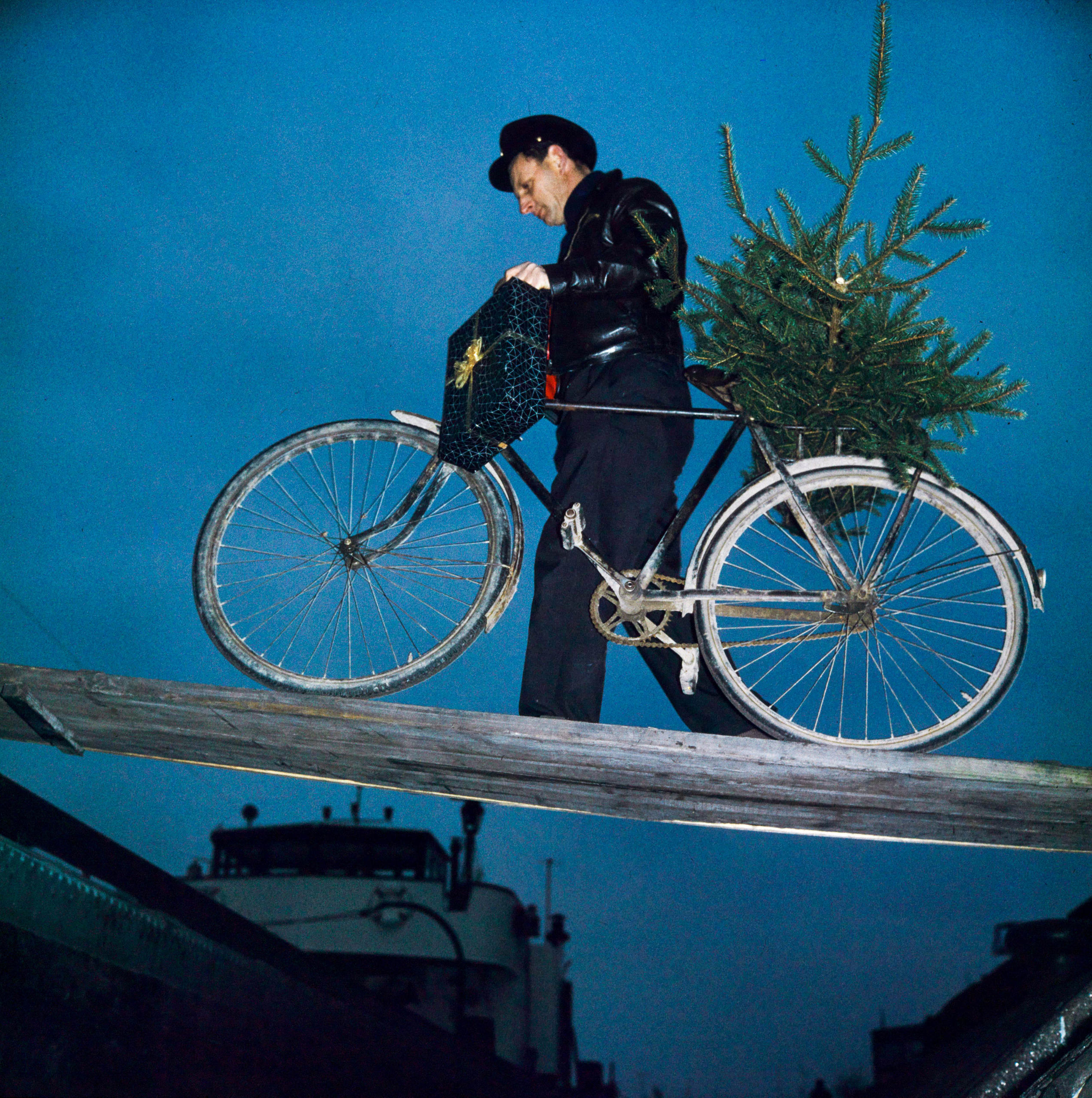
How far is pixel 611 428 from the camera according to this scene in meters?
3.15

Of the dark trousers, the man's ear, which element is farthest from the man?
the man's ear

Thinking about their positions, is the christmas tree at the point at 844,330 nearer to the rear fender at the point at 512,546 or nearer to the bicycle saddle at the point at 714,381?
the bicycle saddle at the point at 714,381

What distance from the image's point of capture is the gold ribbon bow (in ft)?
9.96

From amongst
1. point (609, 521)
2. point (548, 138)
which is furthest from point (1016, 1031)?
point (548, 138)

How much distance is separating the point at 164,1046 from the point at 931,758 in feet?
15.8

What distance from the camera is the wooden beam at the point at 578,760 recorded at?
207 cm

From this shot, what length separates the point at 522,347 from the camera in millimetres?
2945

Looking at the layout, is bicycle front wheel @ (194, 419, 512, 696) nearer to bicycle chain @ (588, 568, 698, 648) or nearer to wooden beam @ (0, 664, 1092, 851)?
bicycle chain @ (588, 568, 698, 648)

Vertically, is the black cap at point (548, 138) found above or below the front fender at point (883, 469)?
above

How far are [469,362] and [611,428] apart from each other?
0.59 meters

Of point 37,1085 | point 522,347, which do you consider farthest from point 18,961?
point 522,347

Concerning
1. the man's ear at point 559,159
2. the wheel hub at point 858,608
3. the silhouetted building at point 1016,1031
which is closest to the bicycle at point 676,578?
the wheel hub at point 858,608

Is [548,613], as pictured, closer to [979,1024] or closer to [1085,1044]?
[1085,1044]

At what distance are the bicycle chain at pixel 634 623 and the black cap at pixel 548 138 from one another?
178cm
